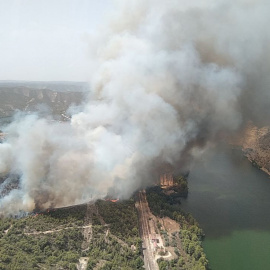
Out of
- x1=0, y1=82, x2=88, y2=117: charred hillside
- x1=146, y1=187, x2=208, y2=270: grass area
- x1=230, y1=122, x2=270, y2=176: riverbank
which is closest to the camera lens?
x1=146, y1=187, x2=208, y2=270: grass area

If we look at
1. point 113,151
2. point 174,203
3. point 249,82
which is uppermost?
point 249,82

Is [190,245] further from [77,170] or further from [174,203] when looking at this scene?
[77,170]

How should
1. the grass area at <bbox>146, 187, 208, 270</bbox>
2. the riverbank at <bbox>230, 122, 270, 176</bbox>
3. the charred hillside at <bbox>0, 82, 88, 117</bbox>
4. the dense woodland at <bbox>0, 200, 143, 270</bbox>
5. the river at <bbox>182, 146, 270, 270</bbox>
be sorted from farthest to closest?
the charred hillside at <bbox>0, 82, 88, 117</bbox> < the riverbank at <bbox>230, 122, 270, 176</bbox> < the river at <bbox>182, 146, 270, 270</bbox> < the grass area at <bbox>146, 187, 208, 270</bbox> < the dense woodland at <bbox>0, 200, 143, 270</bbox>

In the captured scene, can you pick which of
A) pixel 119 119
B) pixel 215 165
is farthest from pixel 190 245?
pixel 215 165

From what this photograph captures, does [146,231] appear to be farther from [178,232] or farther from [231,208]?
[231,208]

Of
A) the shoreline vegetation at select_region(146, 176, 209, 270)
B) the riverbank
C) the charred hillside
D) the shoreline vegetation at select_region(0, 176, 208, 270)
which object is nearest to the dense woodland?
the shoreline vegetation at select_region(0, 176, 208, 270)

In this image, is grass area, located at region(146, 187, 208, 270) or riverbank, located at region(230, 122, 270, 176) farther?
riverbank, located at region(230, 122, 270, 176)

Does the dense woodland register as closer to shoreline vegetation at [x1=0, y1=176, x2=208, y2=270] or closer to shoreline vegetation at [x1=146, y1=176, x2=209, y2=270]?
shoreline vegetation at [x1=0, y1=176, x2=208, y2=270]

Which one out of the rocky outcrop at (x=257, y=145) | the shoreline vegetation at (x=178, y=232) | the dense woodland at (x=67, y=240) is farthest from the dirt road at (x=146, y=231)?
the rocky outcrop at (x=257, y=145)
